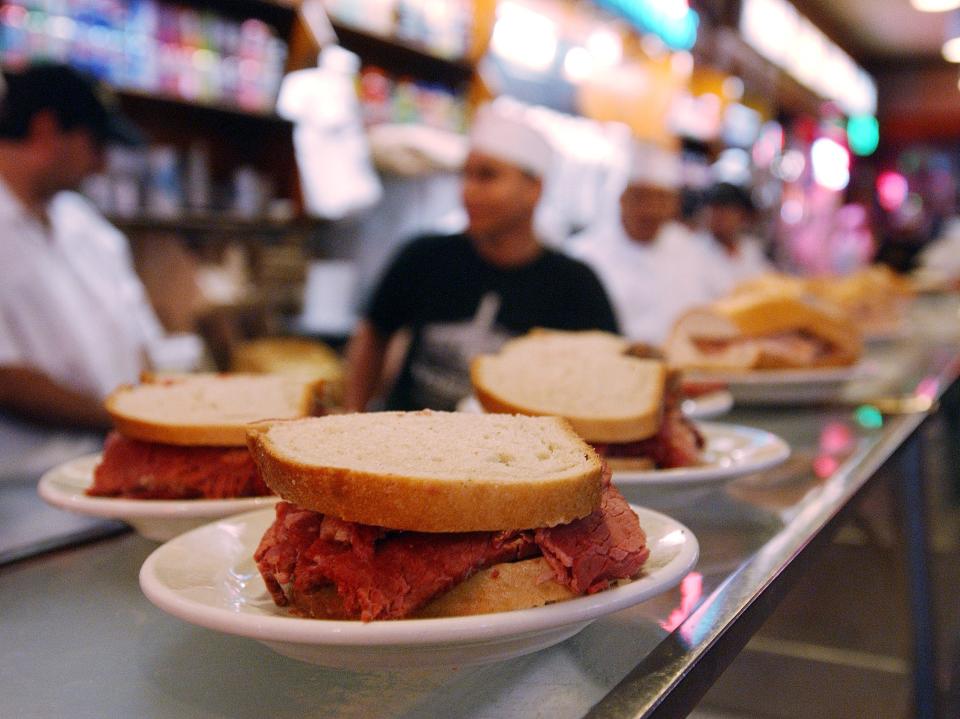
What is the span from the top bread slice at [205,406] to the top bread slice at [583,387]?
0.27 metres

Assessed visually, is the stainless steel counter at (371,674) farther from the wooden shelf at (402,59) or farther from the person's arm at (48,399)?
the wooden shelf at (402,59)

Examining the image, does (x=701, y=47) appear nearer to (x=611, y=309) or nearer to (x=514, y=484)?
(x=611, y=309)

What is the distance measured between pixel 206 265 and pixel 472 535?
157 inches

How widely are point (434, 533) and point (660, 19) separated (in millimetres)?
Answer: 6465

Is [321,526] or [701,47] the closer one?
[321,526]

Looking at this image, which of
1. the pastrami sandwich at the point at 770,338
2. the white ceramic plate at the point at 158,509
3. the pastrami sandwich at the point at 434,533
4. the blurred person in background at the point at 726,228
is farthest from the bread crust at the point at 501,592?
the blurred person in background at the point at 726,228

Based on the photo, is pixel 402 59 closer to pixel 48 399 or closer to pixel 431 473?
pixel 48 399

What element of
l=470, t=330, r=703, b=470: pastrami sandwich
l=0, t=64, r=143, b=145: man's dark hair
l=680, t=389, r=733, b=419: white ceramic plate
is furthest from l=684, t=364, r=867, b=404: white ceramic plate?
l=0, t=64, r=143, b=145: man's dark hair

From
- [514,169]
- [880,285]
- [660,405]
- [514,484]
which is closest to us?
[514,484]

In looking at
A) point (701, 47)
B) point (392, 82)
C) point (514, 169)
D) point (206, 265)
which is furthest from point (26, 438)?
point (701, 47)

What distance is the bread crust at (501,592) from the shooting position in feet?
2.27

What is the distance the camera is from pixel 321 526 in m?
0.75

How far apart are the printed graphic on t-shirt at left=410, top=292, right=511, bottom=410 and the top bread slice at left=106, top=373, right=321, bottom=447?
5.12 ft

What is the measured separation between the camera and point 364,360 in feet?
10.9
